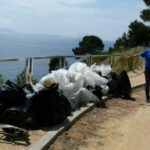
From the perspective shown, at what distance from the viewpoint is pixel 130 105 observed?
43.7 ft

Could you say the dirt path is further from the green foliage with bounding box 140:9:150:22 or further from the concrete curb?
the green foliage with bounding box 140:9:150:22

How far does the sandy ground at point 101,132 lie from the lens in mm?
8039

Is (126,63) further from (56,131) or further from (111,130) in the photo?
A: (56,131)

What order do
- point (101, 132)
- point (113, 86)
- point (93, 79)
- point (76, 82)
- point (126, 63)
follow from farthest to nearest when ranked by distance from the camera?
1. point (126, 63)
2. point (113, 86)
3. point (93, 79)
4. point (76, 82)
5. point (101, 132)

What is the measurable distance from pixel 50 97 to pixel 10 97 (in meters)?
0.75

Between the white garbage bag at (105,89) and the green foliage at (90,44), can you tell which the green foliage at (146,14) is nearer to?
the green foliage at (90,44)

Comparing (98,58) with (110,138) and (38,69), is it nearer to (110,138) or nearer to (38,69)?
(38,69)

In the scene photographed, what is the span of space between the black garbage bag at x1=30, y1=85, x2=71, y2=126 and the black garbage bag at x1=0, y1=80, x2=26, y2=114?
0.24 metres

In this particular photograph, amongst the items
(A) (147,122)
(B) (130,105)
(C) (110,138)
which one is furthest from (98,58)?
(C) (110,138)

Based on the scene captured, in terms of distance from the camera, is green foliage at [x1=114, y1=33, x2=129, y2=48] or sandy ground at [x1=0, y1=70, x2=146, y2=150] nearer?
sandy ground at [x1=0, y1=70, x2=146, y2=150]

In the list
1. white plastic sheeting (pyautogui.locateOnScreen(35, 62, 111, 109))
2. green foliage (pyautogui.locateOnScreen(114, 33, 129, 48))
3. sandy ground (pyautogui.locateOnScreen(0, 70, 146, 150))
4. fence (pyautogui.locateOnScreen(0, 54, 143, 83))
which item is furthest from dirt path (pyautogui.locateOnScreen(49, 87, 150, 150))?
green foliage (pyautogui.locateOnScreen(114, 33, 129, 48))

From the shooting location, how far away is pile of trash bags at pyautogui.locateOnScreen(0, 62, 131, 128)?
862cm

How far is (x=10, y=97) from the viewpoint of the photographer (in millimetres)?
8820

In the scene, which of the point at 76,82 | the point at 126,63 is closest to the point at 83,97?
the point at 76,82
